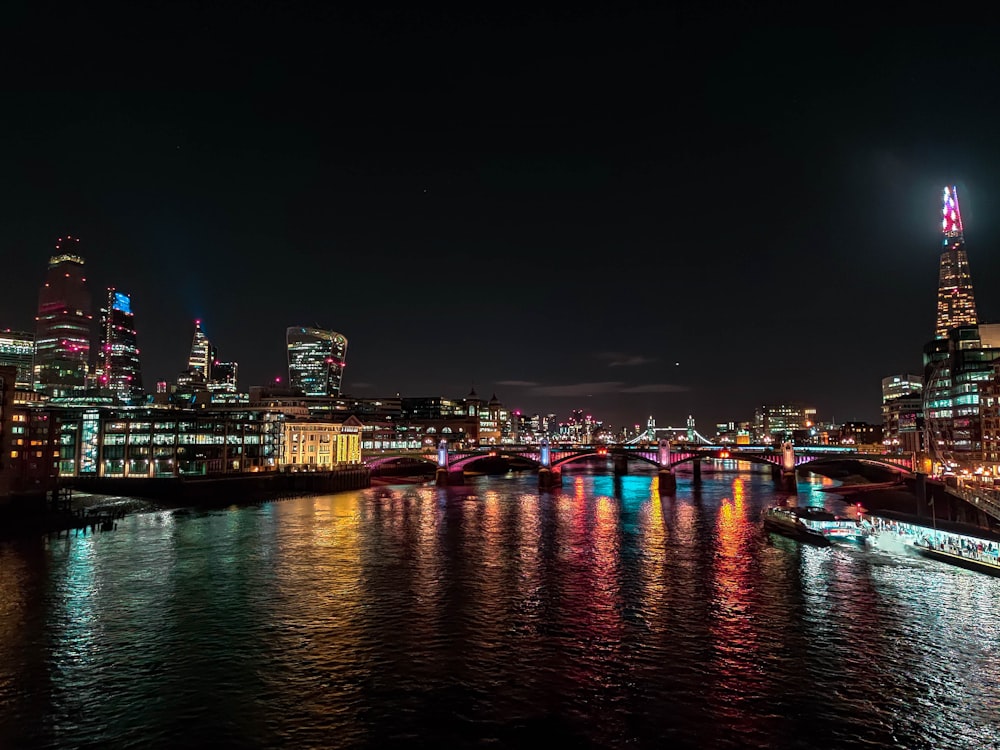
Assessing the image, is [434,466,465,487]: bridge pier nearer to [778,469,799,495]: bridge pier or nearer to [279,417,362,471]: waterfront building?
[279,417,362,471]: waterfront building

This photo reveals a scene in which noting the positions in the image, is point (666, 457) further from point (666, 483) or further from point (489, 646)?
point (489, 646)

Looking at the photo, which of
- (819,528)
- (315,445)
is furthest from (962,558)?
(315,445)

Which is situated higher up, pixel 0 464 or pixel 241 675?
pixel 0 464

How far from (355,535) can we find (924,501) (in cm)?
8546

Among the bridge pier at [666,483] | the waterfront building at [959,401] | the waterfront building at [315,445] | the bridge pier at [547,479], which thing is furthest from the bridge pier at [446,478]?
the waterfront building at [959,401]

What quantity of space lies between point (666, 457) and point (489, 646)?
383ft

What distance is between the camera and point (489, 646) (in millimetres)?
34156

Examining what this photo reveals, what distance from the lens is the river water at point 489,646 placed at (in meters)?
24.9

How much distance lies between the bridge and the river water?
244 feet

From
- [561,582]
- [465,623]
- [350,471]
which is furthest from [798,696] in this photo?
[350,471]

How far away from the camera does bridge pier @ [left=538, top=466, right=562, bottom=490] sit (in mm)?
141125

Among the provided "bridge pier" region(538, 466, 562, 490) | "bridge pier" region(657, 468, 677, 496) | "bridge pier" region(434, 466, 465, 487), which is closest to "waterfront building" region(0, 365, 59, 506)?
"bridge pier" region(434, 466, 465, 487)

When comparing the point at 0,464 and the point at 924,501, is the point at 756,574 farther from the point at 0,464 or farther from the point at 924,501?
the point at 0,464

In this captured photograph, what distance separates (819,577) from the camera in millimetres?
50125
